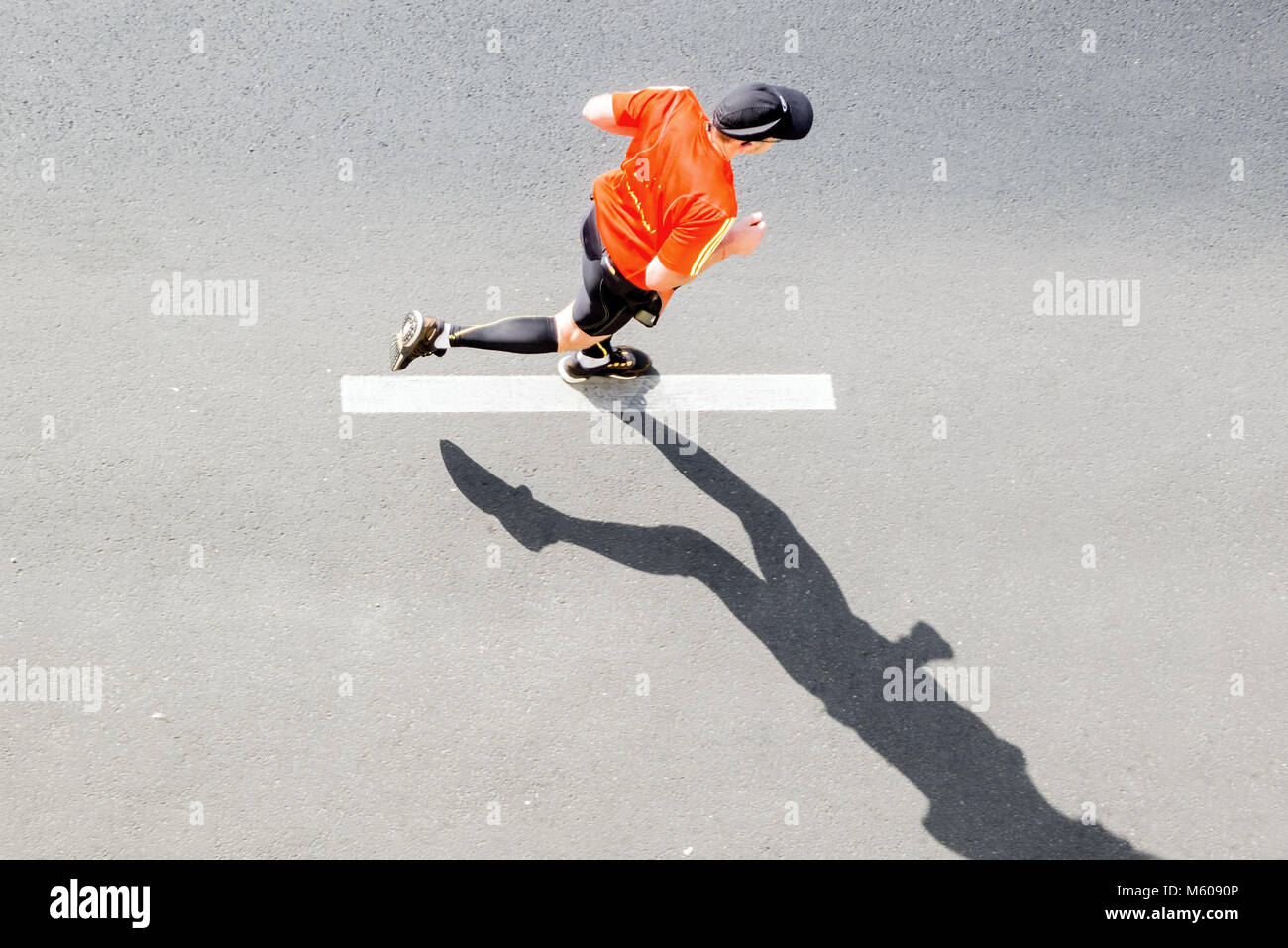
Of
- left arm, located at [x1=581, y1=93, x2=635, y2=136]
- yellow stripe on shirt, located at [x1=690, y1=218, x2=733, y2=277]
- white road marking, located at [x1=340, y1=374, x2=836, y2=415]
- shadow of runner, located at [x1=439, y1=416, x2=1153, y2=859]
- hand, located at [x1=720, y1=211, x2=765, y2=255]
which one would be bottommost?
shadow of runner, located at [x1=439, y1=416, x2=1153, y2=859]

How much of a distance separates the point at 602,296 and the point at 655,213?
1.97ft

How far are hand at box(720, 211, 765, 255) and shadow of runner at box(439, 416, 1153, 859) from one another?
1230mm

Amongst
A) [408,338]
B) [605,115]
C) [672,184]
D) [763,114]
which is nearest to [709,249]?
[672,184]

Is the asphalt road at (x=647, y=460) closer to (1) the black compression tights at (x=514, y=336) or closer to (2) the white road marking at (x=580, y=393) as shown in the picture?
(2) the white road marking at (x=580, y=393)

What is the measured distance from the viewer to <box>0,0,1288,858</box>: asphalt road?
17.1 feet

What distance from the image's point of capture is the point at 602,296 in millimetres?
5109

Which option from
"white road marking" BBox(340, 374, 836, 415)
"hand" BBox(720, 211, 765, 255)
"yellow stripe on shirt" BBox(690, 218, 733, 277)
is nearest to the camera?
"yellow stripe on shirt" BBox(690, 218, 733, 277)

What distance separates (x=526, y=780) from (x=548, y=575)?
3.19 feet

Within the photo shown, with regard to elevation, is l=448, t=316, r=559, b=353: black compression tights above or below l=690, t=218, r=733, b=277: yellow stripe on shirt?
below

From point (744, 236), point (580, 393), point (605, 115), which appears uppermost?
point (605, 115)

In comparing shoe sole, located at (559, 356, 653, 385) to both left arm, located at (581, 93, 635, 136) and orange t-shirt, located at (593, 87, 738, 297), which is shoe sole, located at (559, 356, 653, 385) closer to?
orange t-shirt, located at (593, 87, 738, 297)

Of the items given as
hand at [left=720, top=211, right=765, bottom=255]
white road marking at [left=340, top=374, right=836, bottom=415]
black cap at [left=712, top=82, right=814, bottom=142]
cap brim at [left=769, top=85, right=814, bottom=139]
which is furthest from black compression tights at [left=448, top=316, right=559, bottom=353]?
cap brim at [left=769, top=85, right=814, bottom=139]

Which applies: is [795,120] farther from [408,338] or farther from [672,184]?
[408,338]
